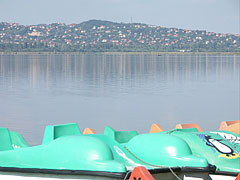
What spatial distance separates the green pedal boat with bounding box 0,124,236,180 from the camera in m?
4.82

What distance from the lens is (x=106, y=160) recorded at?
15.9ft

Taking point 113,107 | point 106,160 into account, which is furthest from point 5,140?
point 113,107

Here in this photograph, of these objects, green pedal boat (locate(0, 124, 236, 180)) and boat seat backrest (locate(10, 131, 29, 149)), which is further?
boat seat backrest (locate(10, 131, 29, 149))

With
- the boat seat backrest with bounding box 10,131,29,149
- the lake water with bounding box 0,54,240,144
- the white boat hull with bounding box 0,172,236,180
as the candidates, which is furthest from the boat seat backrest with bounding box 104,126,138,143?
the lake water with bounding box 0,54,240,144

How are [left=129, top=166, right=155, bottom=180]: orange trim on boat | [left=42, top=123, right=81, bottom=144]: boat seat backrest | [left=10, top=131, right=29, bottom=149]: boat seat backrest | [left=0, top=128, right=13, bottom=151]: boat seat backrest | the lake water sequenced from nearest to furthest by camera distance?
[left=129, top=166, right=155, bottom=180]: orange trim on boat, [left=0, top=128, right=13, bottom=151]: boat seat backrest, [left=42, top=123, right=81, bottom=144]: boat seat backrest, [left=10, top=131, right=29, bottom=149]: boat seat backrest, the lake water

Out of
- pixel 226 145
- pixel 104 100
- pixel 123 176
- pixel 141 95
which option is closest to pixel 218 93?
pixel 141 95

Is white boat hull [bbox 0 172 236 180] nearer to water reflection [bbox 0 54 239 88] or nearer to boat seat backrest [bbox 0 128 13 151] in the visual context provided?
boat seat backrest [bbox 0 128 13 151]

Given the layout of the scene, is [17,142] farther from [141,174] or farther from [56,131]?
[141,174]

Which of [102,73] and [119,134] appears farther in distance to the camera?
[102,73]

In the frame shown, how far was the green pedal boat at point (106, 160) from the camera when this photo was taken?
482 cm

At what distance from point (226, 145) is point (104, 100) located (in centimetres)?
1148

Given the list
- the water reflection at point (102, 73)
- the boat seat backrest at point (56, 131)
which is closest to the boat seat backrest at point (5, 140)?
the boat seat backrest at point (56, 131)

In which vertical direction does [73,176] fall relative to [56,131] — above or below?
below

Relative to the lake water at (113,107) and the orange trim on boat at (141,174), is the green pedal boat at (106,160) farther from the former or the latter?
the lake water at (113,107)
